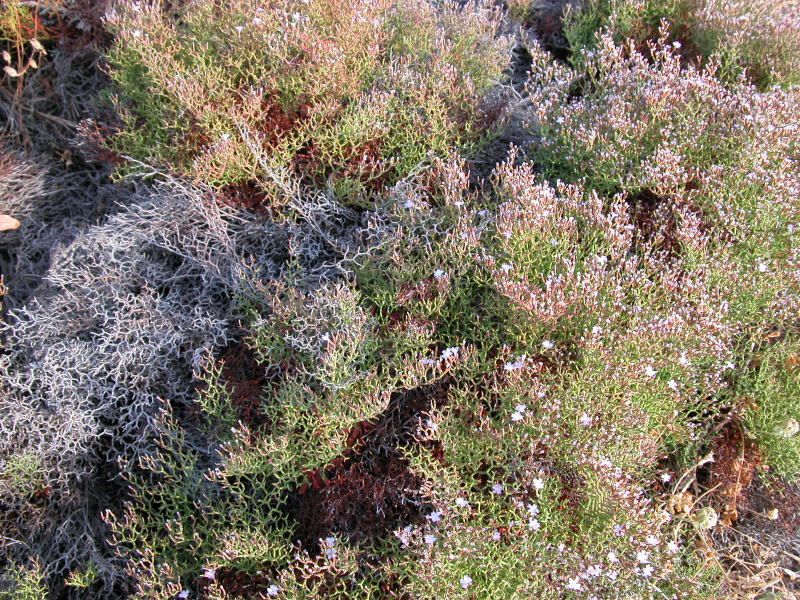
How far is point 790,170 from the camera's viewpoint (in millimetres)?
2836

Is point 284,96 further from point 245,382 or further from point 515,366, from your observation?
point 515,366

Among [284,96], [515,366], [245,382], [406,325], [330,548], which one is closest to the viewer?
[330,548]

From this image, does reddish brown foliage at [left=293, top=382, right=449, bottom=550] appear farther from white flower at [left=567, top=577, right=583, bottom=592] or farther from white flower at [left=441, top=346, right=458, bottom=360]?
white flower at [left=567, top=577, right=583, bottom=592]

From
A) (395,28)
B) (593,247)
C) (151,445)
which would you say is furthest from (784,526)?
(395,28)

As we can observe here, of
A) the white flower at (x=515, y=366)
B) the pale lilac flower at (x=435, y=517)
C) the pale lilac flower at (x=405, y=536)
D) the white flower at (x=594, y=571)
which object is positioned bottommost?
the pale lilac flower at (x=405, y=536)

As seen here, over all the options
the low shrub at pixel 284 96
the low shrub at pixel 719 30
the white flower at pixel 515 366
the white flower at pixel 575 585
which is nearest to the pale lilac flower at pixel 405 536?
the white flower at pixel 575 585

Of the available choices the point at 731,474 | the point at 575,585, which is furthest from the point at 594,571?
the point at 731,474

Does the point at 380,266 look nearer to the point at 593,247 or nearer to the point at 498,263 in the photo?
the point at 498,263

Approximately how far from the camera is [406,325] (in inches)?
94.5

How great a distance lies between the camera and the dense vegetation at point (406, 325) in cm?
218

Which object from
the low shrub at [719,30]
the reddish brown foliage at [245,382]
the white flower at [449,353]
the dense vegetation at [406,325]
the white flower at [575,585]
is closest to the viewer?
the white flower at [575,585]

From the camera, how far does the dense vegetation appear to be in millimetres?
2176

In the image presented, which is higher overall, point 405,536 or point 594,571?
point 594,571

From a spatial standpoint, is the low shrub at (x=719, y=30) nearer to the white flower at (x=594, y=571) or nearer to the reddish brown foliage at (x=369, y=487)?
the reddish brown foliage at (x=369, y=487)
